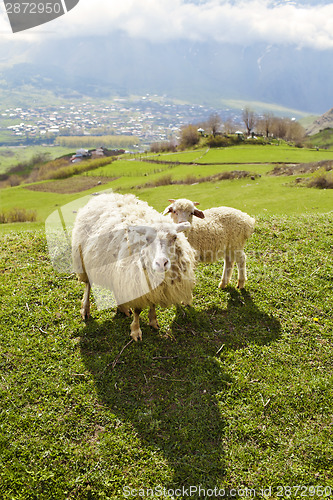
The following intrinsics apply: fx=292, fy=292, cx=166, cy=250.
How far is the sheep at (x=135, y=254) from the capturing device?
14.6 ft

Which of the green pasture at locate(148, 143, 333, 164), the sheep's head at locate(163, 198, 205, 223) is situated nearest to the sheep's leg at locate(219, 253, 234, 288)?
the sheep's head at locate(163, 198, 205, 223)

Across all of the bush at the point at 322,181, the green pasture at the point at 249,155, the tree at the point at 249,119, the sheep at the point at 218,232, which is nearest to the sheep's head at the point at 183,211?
the sheep at the point at 218,232

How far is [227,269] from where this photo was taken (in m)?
6.85

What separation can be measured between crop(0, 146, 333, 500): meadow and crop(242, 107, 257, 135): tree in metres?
61.8

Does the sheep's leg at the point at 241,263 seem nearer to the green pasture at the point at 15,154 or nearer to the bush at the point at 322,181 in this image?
the bush at the point at 322,181

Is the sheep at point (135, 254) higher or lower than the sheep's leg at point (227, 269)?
higher

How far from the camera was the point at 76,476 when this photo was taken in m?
3.49

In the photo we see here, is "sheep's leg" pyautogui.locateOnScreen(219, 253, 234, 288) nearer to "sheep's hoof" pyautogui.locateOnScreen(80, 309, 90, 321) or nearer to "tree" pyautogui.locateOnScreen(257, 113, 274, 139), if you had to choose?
"sheep's hoof" pyautogui.locateOnScreen(80, 309, 90, 321)

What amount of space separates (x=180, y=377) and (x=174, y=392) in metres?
0.30

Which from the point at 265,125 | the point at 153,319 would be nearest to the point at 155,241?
the point at 153,319

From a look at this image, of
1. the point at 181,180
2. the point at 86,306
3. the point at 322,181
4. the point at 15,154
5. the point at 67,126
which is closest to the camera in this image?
the point at 86,306

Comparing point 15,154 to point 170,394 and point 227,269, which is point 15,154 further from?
point 170,394

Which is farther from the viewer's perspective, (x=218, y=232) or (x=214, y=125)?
(x=214, y=125)

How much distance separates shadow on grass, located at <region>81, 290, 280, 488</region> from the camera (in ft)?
12.4
